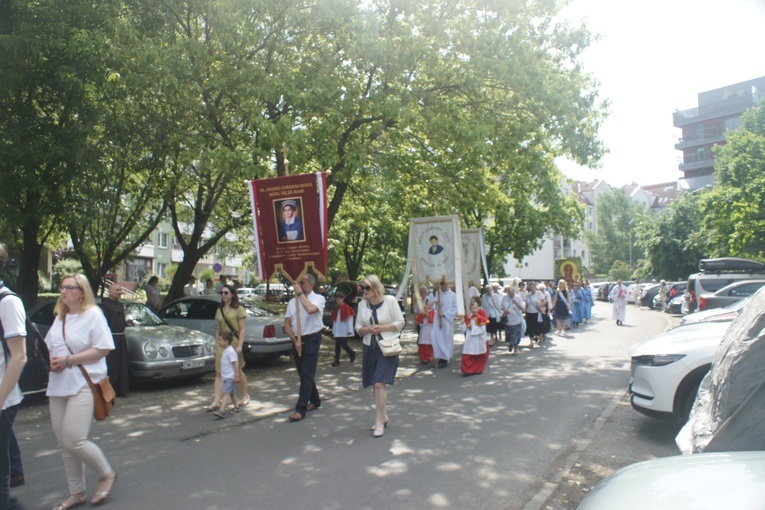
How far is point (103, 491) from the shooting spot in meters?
4.91

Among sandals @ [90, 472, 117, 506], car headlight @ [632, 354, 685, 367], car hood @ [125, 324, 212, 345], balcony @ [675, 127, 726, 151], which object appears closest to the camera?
sandals @ [90, 472, 117, 506]

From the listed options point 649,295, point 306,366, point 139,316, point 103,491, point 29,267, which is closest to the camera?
point 103,491

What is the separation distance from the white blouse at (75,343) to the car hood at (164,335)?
5.96 meters

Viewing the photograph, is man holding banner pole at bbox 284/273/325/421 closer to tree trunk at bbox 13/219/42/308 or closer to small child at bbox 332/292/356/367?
small child at bbox 332/292/356/367

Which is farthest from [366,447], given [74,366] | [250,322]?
[250,322]

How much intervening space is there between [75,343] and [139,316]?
729cm

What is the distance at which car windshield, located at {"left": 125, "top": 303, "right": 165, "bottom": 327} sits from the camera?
1130 centimetres

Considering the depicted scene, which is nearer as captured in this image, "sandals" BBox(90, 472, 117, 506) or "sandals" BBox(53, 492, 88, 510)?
"sandals" BBox(53, 492, 88, 510)

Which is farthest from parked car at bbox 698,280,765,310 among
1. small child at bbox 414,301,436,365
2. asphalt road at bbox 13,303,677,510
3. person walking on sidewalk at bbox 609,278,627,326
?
small child at bbox 414,301,436,365

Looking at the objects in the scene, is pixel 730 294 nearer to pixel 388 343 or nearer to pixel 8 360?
pixel 388 343

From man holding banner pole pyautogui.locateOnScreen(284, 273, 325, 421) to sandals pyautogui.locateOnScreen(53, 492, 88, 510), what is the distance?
10.6 ft

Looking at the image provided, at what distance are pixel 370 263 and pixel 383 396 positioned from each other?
31103 mm

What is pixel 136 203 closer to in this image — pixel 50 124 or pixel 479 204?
pixel 50 124

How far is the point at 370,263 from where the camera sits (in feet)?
126
